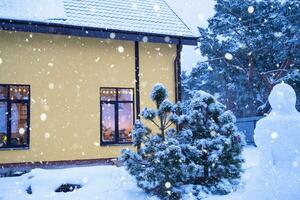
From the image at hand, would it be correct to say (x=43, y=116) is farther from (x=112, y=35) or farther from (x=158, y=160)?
(x=158, y=160)

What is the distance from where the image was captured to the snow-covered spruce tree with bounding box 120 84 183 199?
7781 millimetres

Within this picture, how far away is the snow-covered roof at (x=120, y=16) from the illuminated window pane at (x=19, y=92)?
82.2 inches

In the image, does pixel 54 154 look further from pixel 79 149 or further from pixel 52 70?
pixel 52 70

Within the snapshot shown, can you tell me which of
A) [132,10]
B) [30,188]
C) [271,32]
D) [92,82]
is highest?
[271,32]

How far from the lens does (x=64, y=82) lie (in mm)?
12156

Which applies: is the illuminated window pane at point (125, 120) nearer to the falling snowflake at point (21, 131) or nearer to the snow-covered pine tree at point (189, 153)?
the falling snowflake at point (21, 131)

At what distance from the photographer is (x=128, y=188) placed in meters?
8.47

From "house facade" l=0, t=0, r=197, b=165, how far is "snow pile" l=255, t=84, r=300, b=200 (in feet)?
27.4

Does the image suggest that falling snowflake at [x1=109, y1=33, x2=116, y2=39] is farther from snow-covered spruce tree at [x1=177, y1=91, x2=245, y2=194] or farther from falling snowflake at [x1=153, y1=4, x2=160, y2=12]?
snow-covered spruce tree at [x1=177, y1=91, x2=245, y2=194]

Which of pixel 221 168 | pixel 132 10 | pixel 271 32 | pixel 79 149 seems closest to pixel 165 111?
pixel 221 168

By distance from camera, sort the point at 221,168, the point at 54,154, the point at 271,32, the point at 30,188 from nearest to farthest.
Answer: the point at 221,168, the point at 30,188, the point at 54,154, the point at 271,32

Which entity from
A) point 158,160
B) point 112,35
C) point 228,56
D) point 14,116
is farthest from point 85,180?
point 228,56

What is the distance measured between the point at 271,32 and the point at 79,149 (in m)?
17.2

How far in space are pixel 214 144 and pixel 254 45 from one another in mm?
18054
